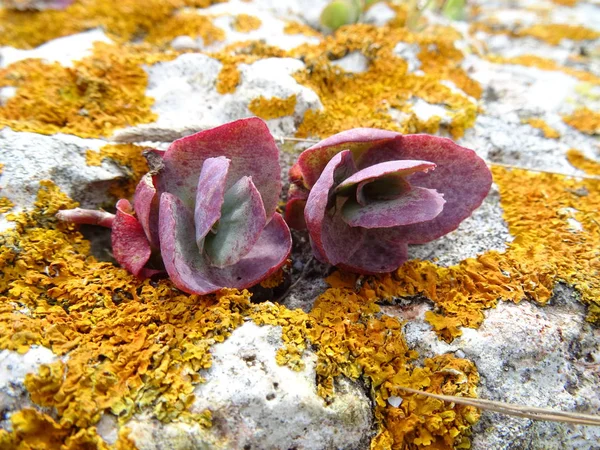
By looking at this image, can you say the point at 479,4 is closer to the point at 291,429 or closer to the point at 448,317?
the point at 448,317

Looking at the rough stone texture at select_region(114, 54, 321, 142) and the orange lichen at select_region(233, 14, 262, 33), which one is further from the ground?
the orange lichen at select_region(233, 14, 262, 33)

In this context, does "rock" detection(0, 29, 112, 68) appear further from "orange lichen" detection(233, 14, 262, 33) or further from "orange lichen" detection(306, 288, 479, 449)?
"orange lichen" detection(306, 288, 479, 449)

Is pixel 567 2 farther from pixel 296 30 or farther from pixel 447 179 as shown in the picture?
pixel 447 179

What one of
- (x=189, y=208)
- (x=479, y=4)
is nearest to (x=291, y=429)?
(x=189, y=208)

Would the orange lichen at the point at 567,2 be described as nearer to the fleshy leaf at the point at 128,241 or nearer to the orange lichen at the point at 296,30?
the orange lichen at the point at 296,30

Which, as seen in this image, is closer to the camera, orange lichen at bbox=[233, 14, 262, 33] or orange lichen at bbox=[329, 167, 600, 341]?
orange lichen at bbox=[329, 167, 600, 341]

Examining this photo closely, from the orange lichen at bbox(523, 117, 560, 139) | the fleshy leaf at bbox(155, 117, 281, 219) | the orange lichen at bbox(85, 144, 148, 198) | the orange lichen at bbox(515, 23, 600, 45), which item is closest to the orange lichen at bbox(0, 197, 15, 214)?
the orange lichen at bbox(85, 144, 148, 198)

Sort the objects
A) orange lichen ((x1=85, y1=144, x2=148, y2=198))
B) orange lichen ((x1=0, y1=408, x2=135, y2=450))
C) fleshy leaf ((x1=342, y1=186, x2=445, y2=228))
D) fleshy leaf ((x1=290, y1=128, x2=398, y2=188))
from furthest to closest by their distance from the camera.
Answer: orange lichen ((x1=85, y1=144, x2=148, y2=198)) < fleshy leaf ((x1=290, y1=128, x2=398, y2=188)) < fleshy leaf ((x1=342, y1=186, x2=445, y2=228)) < orange lichen ((x1=0, y1=408, x2=135, y2=450))
